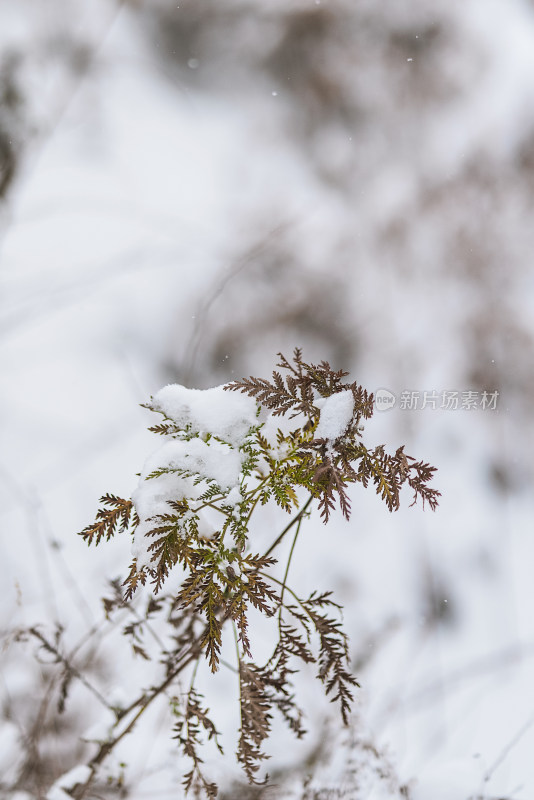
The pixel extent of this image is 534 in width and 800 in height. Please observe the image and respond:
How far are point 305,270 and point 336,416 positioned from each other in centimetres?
229

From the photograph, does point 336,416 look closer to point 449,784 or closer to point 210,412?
point 210,412

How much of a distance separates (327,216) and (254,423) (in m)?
2.44

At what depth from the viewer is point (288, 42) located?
9.39 ft

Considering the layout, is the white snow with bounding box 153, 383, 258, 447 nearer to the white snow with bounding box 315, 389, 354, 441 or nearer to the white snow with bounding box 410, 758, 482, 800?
the white snow with bounding box 315, 389, 354, 441

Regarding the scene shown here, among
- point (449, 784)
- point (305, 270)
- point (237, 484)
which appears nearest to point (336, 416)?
point (237, 484)

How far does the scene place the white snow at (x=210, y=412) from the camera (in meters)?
0.67

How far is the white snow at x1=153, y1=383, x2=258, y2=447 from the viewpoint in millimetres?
669

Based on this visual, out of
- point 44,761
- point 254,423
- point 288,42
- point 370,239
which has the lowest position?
point 44,761

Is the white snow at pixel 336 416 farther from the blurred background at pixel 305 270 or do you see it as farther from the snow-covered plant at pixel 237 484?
the blurred background at pixel 305 270

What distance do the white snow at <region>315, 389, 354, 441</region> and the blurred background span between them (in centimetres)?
200

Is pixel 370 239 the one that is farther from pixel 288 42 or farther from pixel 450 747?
pixel 450 747

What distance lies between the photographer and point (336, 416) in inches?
25.4

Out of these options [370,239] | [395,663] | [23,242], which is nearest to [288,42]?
[370,239]

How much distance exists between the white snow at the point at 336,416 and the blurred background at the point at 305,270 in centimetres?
200
